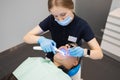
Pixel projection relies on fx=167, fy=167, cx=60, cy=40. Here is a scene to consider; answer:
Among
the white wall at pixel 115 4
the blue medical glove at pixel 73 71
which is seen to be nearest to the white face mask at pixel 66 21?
the blue medical glove at pixel 73 71

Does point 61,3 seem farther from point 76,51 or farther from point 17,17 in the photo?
Answer: point 17,17

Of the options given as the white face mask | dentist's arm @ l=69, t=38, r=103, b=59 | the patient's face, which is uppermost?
the white face mask

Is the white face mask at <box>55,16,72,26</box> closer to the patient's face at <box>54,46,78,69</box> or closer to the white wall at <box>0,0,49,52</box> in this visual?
the patient's face at <box>54,46,78,69</box>

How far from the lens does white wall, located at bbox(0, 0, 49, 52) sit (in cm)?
198

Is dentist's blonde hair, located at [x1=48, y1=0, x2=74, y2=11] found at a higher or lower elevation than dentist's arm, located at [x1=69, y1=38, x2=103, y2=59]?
higher

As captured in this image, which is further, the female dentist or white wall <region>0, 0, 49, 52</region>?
white wall <region>0, 0, 49, 52</region>

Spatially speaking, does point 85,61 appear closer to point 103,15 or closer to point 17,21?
point 103,15

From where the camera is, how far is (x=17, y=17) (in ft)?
6.95

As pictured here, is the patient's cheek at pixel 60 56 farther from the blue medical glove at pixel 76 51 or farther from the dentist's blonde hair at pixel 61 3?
the dentist's blonde hair at pixel 61 3

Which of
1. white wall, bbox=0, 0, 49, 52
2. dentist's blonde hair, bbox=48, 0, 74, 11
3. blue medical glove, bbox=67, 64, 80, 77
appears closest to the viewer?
dentist's blonde hair, bbox=48, 0, 74, 11

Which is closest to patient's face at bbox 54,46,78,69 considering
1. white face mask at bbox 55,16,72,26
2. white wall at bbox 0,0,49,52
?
white face mask at bbox 55,16,72,26

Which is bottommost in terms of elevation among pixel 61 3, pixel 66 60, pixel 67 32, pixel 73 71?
pixel 73 71

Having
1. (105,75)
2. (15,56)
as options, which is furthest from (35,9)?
(105,75)

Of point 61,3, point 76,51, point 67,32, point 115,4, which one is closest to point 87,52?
point 76,51
